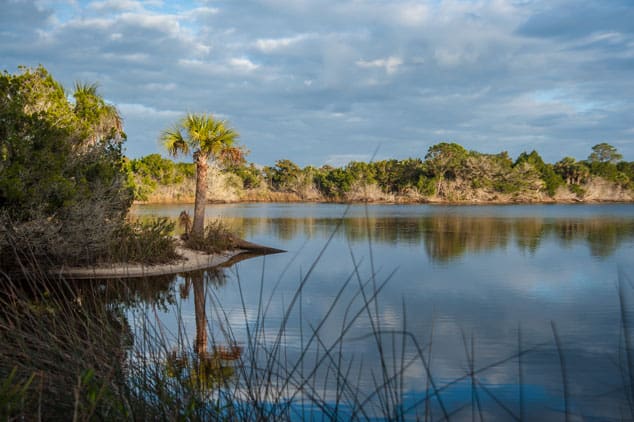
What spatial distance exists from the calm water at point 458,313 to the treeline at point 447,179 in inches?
1599

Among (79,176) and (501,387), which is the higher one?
(79,176)

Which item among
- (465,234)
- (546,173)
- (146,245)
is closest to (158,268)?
(146,245)

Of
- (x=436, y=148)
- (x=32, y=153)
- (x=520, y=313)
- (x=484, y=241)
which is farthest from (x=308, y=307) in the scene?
(x=436, y=148)

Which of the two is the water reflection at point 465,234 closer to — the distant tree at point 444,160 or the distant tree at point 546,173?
the distant tree at point 444,160

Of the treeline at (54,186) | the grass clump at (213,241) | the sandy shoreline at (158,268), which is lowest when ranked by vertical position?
the sandy shoreline at (158,268)

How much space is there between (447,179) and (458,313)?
61.0 metres

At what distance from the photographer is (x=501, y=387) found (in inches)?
271

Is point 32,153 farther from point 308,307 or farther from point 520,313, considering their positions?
point 520,313

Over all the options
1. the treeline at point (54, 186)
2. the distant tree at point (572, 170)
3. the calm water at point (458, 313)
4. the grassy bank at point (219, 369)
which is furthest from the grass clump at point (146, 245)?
the distant tree at point (572, 170)

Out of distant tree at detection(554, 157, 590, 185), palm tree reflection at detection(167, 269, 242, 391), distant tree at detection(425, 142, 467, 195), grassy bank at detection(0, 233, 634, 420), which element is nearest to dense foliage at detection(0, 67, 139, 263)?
grassy bank at detection(0, 233, 634, 420)

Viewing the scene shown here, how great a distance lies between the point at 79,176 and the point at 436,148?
201ft

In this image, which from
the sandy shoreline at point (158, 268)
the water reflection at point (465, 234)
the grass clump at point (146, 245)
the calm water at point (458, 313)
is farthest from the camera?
the water reflection at point (465, 234)

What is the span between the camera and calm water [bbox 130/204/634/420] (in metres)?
6.15

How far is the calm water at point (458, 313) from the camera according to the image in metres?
6.15
